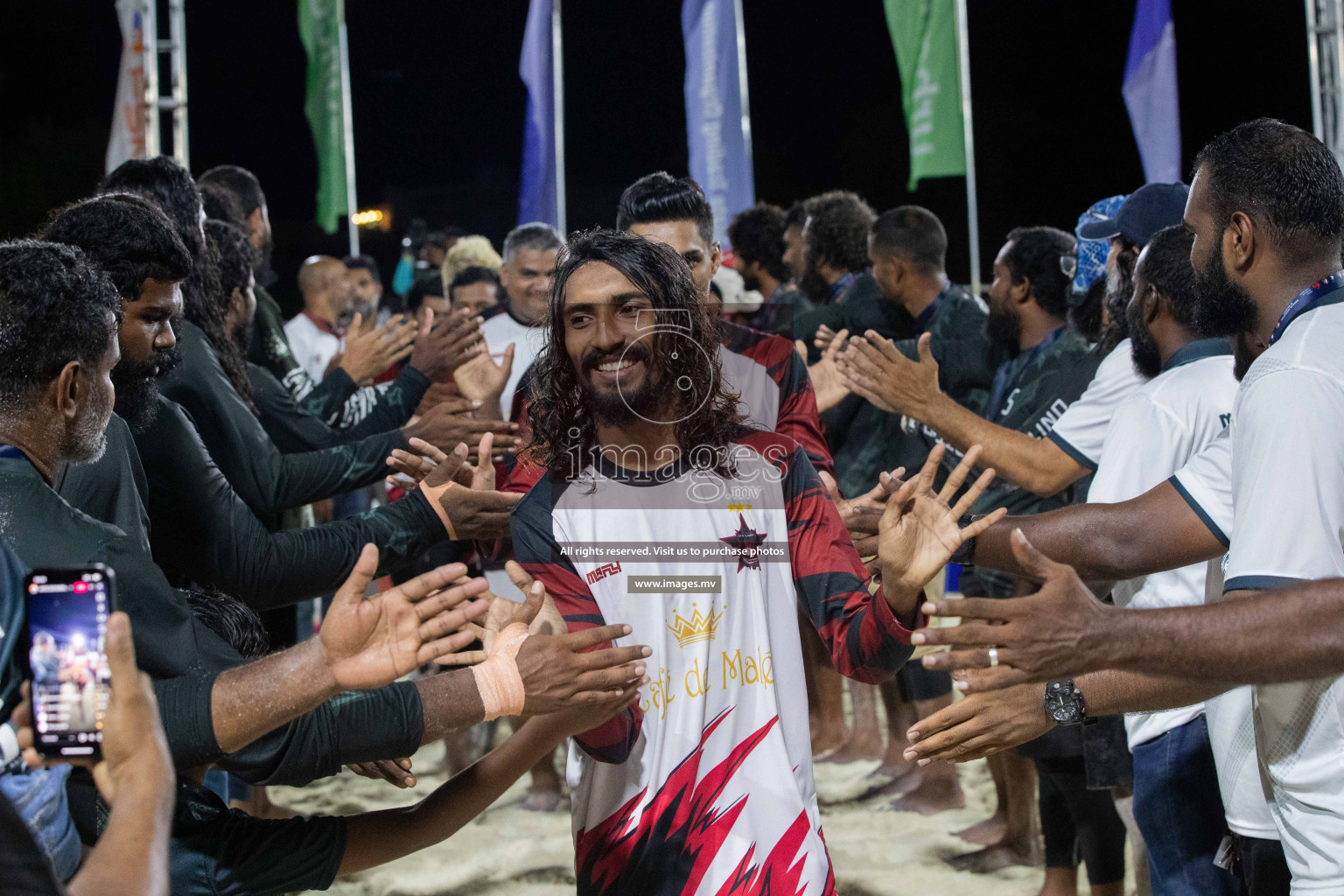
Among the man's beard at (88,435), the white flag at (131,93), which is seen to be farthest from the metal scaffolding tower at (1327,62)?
the man's beard at (88,435)

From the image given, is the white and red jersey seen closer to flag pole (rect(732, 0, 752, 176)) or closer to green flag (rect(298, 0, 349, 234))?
flag pole (rect(732, 0, 752, 176))

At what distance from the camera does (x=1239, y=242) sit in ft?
6.22

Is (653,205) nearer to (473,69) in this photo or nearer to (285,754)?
(285,754)

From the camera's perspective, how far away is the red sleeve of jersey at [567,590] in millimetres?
1787

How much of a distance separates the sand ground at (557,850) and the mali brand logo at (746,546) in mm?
1931

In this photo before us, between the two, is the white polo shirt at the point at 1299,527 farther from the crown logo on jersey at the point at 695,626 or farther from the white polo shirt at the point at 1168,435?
the crown logo on jersey at the point at 695,626

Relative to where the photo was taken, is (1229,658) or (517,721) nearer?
(1229,658)

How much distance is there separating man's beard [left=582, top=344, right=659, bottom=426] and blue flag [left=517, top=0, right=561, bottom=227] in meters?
2.10

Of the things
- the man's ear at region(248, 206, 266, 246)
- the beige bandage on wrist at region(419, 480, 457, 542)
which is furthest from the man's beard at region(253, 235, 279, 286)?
the beige bandage on wrist at region(419, 480, 457, 542)

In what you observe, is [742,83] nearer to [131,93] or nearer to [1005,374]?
[1005,374]

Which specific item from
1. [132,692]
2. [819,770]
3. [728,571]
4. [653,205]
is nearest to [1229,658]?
[728,571]

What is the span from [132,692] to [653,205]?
5.60ft

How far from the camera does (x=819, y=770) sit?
15.1 feet

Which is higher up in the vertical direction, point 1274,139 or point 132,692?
point 1274,139
